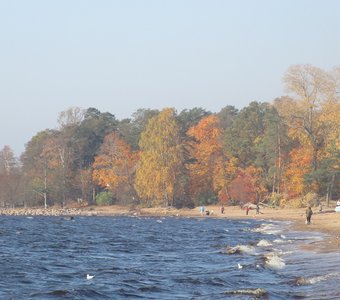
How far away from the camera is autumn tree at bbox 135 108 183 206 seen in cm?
8631

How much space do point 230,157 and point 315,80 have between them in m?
21.9

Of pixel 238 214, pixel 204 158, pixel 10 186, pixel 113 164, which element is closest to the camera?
pixel 238 214

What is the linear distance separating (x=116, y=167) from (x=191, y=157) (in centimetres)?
1224

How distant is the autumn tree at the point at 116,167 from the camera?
9469 centimetres

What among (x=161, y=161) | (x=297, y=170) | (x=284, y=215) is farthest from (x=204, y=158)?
(x=284, y=215)

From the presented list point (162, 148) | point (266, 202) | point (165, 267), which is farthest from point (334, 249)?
point (162, 148)

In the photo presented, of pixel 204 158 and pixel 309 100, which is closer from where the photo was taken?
pixel 309 100

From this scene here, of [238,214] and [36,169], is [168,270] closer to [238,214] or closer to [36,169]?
[238,214]

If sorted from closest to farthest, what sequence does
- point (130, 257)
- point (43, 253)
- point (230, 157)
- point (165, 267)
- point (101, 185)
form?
point (165, 267), point (130, 257), point (43, 253), point (230, 157), point (101, 185)

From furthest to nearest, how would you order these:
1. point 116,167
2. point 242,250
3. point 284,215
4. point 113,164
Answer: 1. point 113,164
2. point 116,167
3. point 284,215
4. point 242,250

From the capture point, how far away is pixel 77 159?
106m

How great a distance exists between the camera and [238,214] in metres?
74.9

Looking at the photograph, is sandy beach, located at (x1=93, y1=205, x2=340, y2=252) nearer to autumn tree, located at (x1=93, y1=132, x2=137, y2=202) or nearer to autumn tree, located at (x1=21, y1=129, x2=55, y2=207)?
autumn tree, located at (x1=93, y1=132, x2=137, y2=202)

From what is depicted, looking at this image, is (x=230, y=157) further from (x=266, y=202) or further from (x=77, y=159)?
(x=77, y=159)
